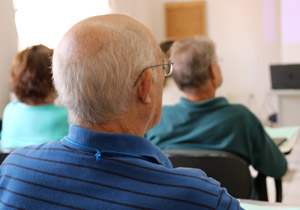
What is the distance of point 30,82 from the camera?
185cm

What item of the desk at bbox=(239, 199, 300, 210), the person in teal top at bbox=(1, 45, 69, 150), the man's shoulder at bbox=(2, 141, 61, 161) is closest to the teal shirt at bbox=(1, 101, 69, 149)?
the person in teal top at bbox=(1, 45, 69, 150)

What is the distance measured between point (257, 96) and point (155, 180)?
17.8 feet

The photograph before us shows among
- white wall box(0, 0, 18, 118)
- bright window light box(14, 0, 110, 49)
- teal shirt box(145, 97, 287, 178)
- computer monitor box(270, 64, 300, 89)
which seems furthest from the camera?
computer monitor box(270, 64, 300, 89)

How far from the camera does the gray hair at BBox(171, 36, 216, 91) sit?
1806 mm

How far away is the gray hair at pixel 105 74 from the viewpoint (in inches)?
29.1

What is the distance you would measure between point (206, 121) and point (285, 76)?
2.95 metres

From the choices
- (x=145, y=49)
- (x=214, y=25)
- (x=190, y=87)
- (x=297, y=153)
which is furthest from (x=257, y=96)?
(x=145, y=49)

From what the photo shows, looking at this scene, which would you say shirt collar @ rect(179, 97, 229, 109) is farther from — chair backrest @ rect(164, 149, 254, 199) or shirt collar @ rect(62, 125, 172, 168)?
shirt collar @ rect(62, 125, 172, 168)

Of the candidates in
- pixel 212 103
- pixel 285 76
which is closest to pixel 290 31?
pixel 285 76

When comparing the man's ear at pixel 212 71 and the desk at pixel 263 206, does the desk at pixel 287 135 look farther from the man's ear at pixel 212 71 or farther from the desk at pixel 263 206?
the desk at pixel 263 206

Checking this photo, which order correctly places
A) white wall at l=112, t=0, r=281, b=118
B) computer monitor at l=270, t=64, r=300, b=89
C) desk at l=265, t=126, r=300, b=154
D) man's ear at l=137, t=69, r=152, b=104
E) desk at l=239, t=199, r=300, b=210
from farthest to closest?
white wall at l=112, t=0, r=281, b=118
computer monitor at l=270, t=64, r=300, b=89
desk at l=265, t=126, r=300, b=154
desk at l=239, t=199, r=300, b=210
man's ear at l=137, t=69, r=152, b=104

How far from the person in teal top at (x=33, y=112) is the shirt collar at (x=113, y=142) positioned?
1102 mm

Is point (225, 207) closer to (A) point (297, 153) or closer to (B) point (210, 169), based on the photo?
(B) point (210, 169)

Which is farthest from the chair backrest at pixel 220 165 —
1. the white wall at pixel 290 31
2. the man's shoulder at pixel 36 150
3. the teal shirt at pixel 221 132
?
the white wall at pixel 290 31
